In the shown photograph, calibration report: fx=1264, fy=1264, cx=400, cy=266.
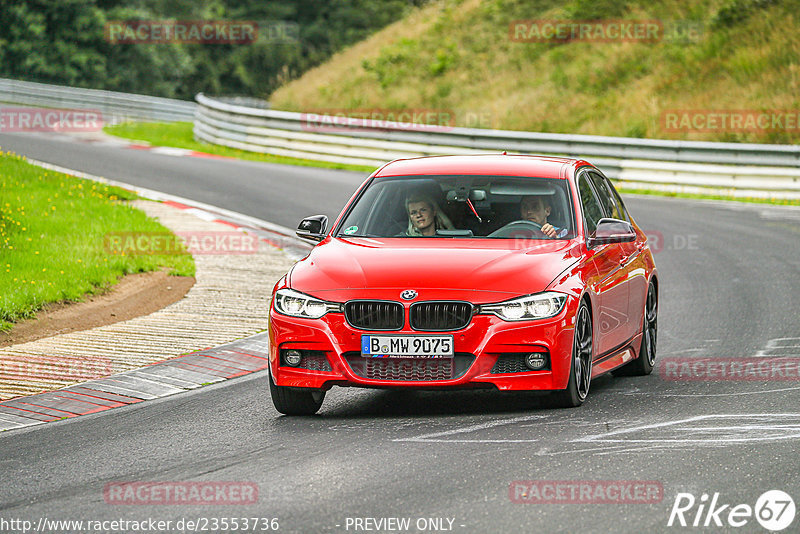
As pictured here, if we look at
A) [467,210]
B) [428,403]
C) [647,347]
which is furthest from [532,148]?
[428,403]

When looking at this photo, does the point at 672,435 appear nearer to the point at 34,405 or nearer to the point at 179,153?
the point at 34,405

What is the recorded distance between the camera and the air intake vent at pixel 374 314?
7781 mm

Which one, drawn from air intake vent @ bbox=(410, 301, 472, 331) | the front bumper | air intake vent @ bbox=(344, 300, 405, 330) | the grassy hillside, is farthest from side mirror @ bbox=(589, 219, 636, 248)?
the grassy hillside

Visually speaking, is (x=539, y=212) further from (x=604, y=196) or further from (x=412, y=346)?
(x=412, y=346)

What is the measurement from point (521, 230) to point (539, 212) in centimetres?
23

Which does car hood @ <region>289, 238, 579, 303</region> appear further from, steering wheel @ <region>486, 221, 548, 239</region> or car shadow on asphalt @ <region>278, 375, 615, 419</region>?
car shadow on asphalt @ <region>278, 375, 615, 419</region>

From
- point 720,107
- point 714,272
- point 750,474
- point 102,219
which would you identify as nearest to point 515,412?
point 750,474

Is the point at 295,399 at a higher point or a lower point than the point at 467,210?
lower

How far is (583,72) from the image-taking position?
34.7 m

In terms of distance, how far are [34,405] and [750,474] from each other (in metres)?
4.99

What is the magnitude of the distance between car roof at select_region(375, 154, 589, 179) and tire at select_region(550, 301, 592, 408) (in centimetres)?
137

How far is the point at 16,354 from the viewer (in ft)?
34.2

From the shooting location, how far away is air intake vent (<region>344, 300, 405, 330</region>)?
778cm

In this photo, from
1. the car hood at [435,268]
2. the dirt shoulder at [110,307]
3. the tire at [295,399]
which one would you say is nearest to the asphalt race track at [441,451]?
the tire at [295,399]
